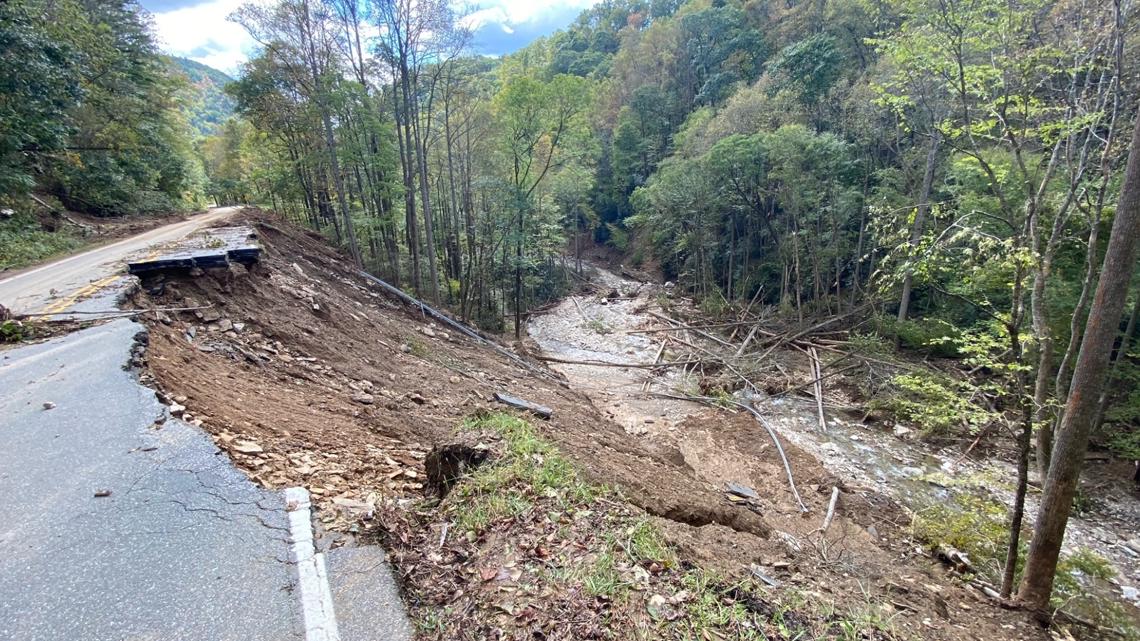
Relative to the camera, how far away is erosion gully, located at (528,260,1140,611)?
7070 mm

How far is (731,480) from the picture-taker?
830cm

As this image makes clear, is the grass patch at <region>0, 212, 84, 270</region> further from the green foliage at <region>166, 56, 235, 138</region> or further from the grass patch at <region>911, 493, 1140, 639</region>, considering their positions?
the grass patch at <region>911, 493, 1140, 639</region>

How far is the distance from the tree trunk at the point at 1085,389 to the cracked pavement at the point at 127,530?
247 inches

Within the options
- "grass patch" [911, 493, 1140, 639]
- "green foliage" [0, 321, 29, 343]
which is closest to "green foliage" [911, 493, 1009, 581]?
"grass patch" [911, 493, 1140, 639]

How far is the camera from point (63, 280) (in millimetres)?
7406

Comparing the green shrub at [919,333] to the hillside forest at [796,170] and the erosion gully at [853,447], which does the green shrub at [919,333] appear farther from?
the erosion gully at [853,447]

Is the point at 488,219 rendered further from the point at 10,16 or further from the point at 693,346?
the point at 10,16

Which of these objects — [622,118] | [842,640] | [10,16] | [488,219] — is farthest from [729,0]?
[842,640]

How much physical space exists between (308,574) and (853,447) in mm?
10732

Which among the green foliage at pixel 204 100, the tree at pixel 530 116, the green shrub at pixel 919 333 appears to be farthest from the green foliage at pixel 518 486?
the green foliage at pixel 204 100

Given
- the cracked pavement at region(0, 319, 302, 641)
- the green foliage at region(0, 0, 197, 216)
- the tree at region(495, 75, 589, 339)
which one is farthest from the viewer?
the tree at region(495, 75, 589, 339)

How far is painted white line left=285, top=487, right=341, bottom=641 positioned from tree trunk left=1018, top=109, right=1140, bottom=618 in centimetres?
604

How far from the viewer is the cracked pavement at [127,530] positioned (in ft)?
6.91

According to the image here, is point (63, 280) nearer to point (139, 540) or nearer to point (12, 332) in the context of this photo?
point (12, 332)
